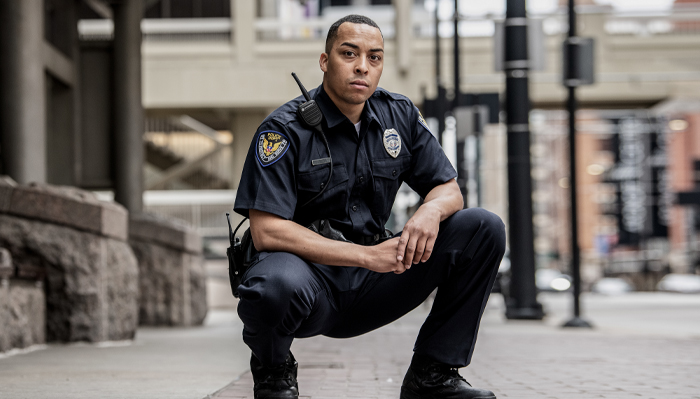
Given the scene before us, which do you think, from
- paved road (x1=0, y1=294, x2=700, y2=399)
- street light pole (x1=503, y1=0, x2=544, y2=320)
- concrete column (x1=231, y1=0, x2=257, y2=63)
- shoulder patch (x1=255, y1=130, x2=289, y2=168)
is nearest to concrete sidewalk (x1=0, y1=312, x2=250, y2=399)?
paved road (x1=0, y1=294, x2=700, y2=399)

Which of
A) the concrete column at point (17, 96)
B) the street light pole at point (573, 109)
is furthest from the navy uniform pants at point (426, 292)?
the street light pole at point (573, 109)

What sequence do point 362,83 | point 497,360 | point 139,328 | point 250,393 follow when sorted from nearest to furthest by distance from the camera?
point 362,83
point 250,393
point 497,360
point 139,328

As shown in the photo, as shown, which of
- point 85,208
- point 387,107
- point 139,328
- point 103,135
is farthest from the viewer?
point 103,135

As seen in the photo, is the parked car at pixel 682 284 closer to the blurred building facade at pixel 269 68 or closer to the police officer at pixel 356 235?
the blurred building facade at pixel 269 68

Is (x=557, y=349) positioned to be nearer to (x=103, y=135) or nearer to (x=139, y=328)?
(x=139, y=328)

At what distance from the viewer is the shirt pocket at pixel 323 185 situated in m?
3.53

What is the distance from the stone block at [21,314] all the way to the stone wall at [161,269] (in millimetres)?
3484

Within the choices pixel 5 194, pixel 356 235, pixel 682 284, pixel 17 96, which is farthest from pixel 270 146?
pixel 682 284

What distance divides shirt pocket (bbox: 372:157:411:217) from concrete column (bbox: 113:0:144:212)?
854 cm

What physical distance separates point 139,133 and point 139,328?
8.36 feet

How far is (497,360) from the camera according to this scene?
6773mm

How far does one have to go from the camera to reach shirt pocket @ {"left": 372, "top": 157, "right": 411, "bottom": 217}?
3.68 metres

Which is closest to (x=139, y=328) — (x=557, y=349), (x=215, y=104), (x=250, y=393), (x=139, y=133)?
(x=139, y=133)

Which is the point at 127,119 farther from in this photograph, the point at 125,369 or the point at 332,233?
the point at 332,233
